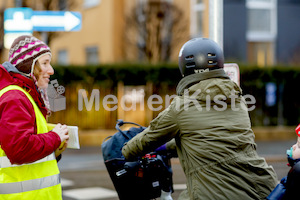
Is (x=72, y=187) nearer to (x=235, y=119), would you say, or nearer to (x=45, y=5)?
(x=235, y=119)

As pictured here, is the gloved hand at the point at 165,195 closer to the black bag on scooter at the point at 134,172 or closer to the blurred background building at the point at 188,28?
the black bag on scooter at the point at 134,172

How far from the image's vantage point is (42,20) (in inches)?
319

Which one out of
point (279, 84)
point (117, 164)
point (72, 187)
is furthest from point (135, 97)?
point (117, 164)

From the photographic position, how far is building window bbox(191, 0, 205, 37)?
66.4ft

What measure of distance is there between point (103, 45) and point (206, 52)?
20059mm

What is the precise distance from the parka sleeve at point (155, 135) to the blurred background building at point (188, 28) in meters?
15.4

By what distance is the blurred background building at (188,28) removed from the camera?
18.7m

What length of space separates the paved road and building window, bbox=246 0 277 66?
6120 mm

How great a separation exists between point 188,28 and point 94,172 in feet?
36.2

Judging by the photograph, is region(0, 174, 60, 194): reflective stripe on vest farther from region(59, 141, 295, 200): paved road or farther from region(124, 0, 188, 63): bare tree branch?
region(124, 0, 188, 63): bare tree branch

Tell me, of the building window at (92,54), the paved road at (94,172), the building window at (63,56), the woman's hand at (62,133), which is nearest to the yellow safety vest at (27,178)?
the woman's hand at (62,133)

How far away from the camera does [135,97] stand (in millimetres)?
15219

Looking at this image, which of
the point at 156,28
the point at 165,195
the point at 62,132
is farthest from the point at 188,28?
the point at 62,132

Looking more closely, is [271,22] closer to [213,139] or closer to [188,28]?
[188,28]
